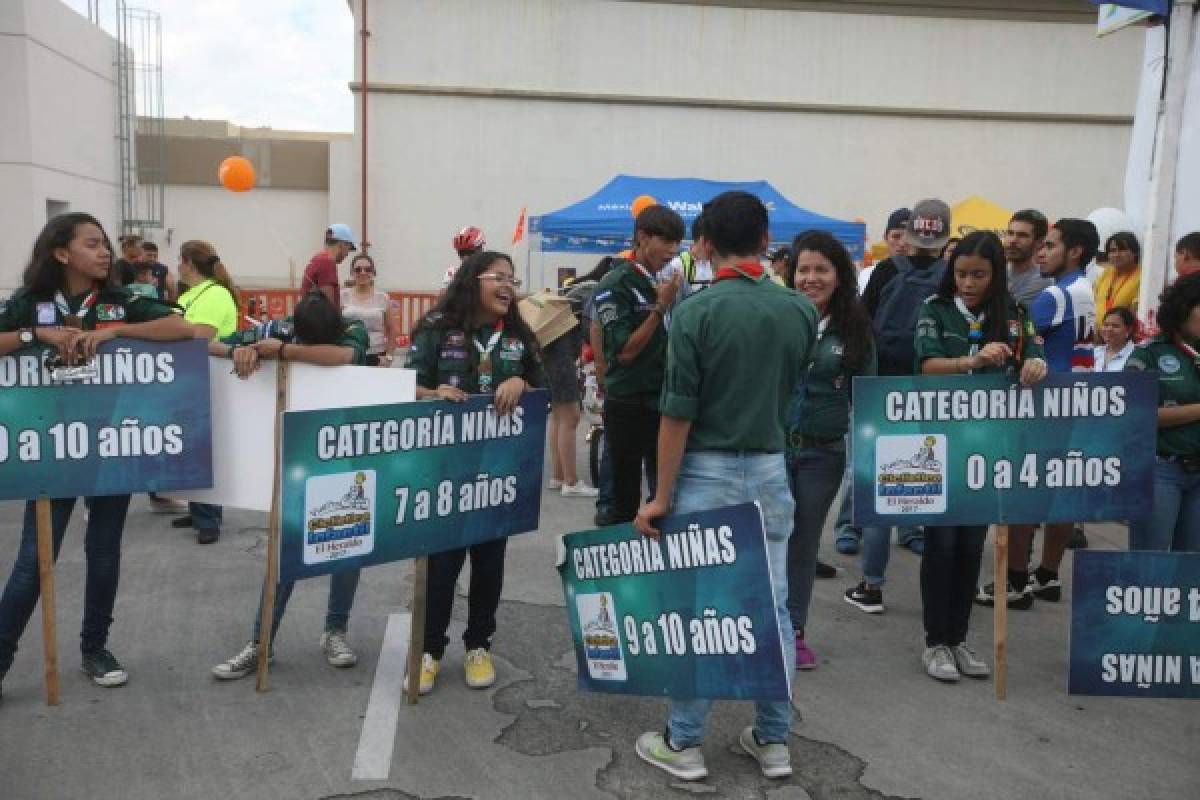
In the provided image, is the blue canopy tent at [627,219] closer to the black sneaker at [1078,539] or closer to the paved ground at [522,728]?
the black sneaker at [1078,539]

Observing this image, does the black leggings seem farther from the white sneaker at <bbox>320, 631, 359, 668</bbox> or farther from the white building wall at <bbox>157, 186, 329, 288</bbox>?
the white building wall at <bbox>157, 186, 329, 288</bbox>

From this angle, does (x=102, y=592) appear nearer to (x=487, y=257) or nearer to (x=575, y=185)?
(x=487, y=257)

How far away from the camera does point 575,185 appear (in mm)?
22141

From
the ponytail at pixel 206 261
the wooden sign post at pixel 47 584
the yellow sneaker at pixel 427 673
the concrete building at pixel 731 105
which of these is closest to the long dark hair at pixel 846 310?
the yellow sneaker at pixel 427 673

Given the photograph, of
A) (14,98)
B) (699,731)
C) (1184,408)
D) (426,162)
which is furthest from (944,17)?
(699,731)

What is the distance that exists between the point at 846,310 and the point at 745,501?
4.75 ft

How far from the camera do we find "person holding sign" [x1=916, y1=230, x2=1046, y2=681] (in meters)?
4.32

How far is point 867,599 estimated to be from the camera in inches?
221

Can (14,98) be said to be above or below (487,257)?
above

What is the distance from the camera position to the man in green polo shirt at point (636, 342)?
16.4 ft

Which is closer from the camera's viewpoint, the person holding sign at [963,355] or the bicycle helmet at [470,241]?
the person holding sign at [963,355]

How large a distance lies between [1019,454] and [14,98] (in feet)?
64.4

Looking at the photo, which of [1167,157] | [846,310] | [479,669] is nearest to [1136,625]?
[846,310]

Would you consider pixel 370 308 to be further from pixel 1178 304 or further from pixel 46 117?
pixel 46 117
